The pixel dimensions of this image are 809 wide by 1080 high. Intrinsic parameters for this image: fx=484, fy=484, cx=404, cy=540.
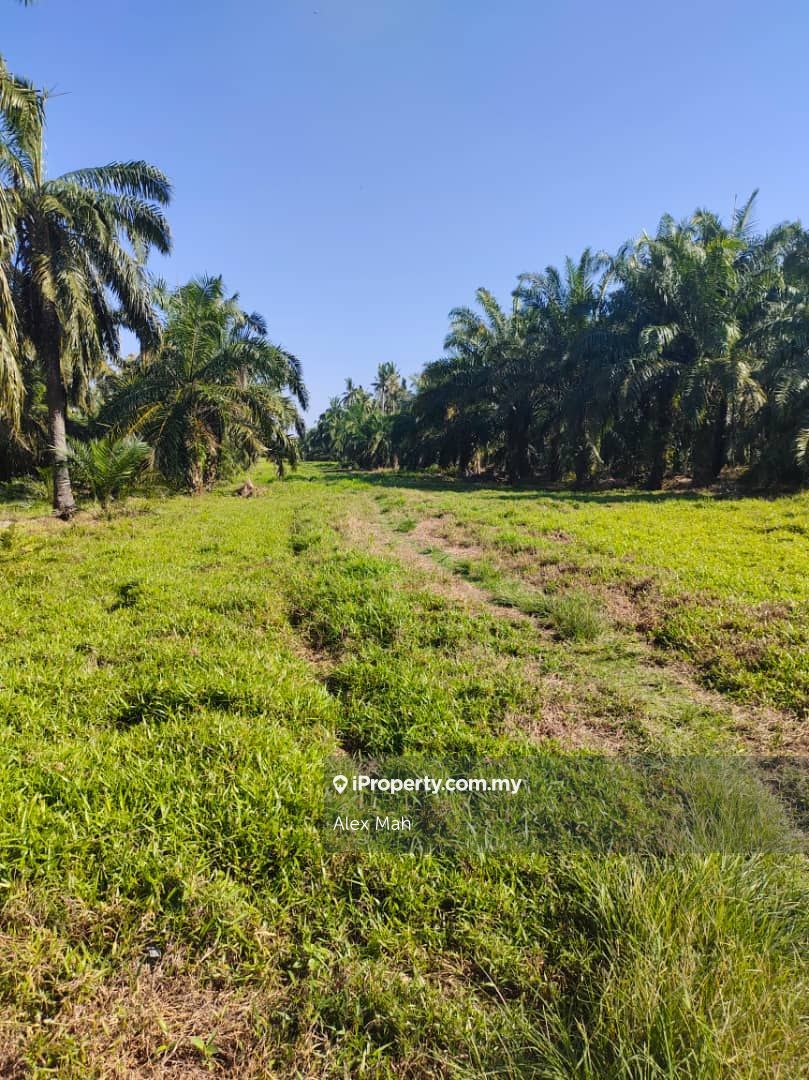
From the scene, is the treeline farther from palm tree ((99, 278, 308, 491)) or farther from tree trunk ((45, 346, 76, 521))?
tree trunk ((45, 346, 76, 521))

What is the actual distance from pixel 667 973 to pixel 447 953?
809 millimetres

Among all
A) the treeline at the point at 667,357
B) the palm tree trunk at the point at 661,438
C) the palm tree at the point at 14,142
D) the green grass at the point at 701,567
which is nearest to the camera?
the green grass at the point at 701,567

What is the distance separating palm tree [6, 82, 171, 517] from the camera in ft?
37.8

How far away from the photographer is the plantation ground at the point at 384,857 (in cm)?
162

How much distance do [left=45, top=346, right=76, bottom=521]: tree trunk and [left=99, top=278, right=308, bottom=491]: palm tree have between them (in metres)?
2.24

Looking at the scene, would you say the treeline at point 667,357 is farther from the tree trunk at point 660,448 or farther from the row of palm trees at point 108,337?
the row of palm trees at point 108,337

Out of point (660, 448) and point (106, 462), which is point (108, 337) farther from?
point (660, 448)

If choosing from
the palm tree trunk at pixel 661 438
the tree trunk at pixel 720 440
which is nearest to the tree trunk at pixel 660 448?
the palm tree trunk at pixel 661 438

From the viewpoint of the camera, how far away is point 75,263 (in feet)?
40.1

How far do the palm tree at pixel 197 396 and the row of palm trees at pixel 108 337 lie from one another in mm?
47

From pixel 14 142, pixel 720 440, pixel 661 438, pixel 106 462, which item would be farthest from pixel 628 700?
Answer: pixel 720 440

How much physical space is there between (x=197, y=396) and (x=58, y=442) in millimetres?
4986

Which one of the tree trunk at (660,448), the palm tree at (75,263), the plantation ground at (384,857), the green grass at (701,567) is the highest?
the palm tree at (75,263)

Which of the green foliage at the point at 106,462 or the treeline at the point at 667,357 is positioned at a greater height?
the treeline at the point at 667,357
